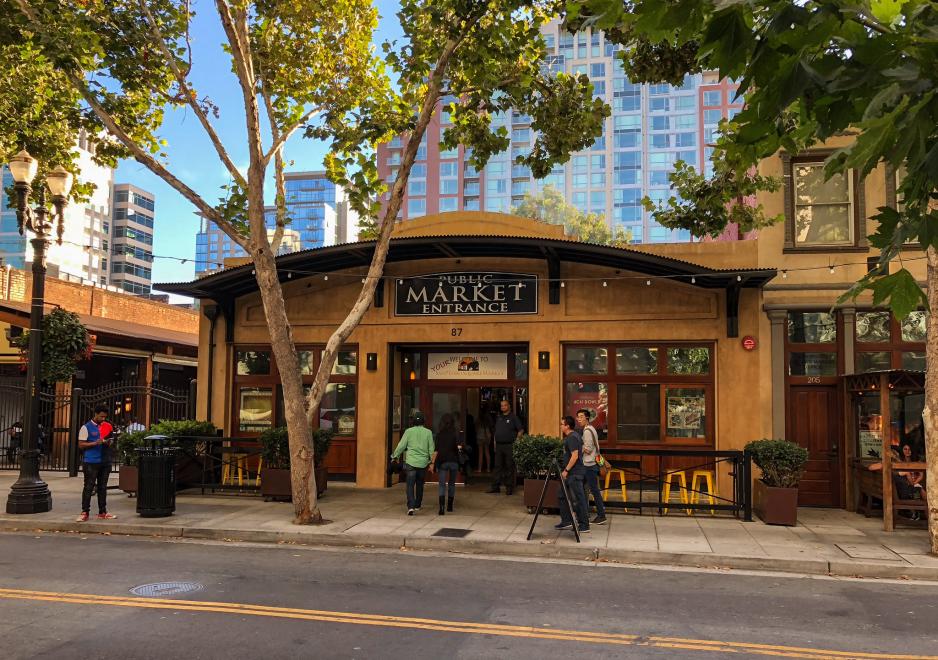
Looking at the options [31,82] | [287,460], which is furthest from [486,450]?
[31,82]

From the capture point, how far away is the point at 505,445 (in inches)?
584

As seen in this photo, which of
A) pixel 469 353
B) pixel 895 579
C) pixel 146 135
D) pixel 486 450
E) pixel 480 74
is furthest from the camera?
pixel 486 450

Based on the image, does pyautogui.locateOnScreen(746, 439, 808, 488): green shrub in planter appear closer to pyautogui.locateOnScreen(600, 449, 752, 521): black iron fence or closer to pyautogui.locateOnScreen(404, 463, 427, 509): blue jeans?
pyautogui.locateOnScreen(600, 449, 752, 521): black iron fence

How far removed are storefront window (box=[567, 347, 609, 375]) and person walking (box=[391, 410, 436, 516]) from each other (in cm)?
408

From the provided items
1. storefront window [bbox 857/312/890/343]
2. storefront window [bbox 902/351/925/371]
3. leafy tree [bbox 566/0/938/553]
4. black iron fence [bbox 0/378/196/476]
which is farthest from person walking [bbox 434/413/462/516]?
leafy tree [bbox 566/0/938/553]

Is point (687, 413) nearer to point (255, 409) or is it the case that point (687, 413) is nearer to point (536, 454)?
point (536, 454)

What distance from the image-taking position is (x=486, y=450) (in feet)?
58.4

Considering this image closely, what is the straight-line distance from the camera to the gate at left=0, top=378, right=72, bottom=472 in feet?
65.4

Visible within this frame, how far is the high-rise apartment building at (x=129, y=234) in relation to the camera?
11669 centimetres

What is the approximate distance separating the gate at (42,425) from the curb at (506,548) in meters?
8.96

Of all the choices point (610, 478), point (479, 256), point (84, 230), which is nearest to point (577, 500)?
point (610, 478)

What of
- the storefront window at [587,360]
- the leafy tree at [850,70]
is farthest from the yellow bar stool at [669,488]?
the leafy tree at [850,70]

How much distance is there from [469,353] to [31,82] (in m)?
11.1

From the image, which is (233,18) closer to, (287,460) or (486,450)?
(287,460)
